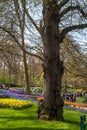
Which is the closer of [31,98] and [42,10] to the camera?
[42,10]

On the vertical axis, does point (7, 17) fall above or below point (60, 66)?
above

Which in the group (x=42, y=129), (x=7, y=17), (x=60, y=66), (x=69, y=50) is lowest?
(x=42, y=129)

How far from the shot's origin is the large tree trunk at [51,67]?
1641 cm

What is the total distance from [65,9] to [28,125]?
5.84 m

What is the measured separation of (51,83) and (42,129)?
281 centimetres

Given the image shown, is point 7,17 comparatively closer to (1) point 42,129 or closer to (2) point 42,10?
(2) point 42,10

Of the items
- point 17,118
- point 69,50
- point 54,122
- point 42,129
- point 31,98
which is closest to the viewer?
point 42,129

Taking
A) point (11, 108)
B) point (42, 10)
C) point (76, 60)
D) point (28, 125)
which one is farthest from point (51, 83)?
point (76, 60)

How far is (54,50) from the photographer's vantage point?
1659cm

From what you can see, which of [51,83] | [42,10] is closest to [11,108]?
[51,83]

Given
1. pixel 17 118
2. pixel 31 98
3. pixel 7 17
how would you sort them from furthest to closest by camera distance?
pixel 31 98, pixel 7 17, pixel 17 118

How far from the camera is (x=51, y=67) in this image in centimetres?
1653

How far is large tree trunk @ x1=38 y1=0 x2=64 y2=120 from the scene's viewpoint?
16406mm

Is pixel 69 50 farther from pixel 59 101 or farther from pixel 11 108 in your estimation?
pixel 59 101
